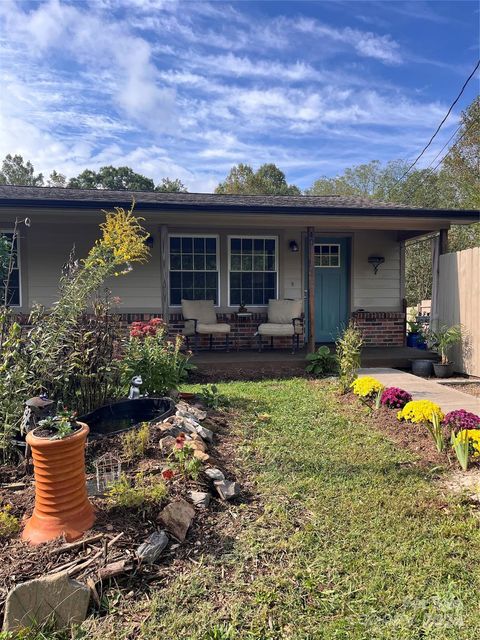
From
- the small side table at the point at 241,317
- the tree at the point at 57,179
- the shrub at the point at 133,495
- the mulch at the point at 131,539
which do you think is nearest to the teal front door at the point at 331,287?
the small side table at the point at 241,317

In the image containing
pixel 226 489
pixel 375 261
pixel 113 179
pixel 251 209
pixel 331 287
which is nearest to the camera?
pixel 226 489

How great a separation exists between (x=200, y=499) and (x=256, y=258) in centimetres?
A: 626

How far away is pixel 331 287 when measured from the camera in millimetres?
8586

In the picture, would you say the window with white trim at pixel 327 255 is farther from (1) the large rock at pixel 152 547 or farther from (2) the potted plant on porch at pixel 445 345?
(1) the large rock at pixel 152 547

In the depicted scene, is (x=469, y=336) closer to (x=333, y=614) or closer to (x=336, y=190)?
(x=333, y=614)

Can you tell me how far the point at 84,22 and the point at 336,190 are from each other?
25.0 meters

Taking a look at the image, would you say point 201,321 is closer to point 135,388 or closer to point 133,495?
point 135,388

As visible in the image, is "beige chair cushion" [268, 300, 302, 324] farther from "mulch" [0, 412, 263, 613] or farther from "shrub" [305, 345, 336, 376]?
"mulch" [0, 412, 263, 613]

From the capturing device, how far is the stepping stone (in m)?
2.38

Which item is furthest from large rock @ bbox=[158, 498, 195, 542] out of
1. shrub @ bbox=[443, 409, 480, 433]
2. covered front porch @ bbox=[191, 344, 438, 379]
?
covered front porch @ bbox=[191, 344, 438, 379]

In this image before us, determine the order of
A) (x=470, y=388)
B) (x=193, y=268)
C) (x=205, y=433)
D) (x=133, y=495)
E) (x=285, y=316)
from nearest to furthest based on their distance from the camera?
(x=133, y=495), (x=205, y=433), (x=470, y=388), (x=285, y=316), (x=193, y=268)

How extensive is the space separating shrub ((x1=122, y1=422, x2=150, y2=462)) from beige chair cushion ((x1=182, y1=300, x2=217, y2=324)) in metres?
4.75

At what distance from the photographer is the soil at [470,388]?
5386 mm

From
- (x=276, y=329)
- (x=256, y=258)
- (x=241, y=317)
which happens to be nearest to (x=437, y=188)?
(x=256, y=258)
